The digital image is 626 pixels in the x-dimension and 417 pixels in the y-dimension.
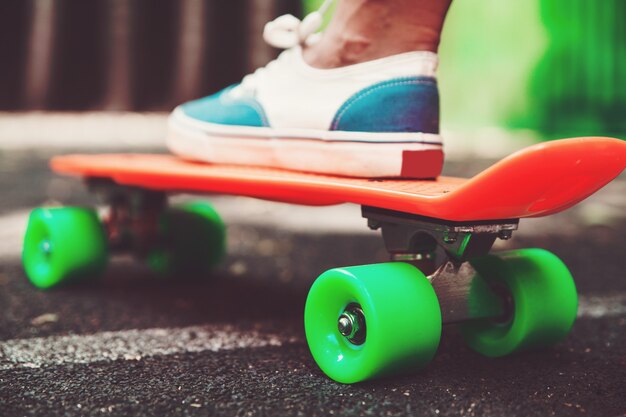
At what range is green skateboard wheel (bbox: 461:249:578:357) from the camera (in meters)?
1.18

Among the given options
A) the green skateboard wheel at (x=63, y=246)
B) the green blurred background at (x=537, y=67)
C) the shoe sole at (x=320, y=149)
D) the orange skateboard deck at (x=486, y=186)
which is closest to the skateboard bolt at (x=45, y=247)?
the green skateboard wheel at (x=63, y=246)

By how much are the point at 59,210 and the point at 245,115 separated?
2.03ft

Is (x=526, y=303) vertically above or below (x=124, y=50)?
below

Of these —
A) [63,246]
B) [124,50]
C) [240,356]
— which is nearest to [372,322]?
[240,356]

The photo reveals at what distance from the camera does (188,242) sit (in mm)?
1920

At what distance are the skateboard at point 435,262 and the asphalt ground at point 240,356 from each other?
0.19 ft

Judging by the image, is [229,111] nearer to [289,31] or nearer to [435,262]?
[289,31]

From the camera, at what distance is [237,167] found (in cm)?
155

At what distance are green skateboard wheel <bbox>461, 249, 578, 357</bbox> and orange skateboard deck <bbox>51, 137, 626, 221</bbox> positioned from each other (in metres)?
0.16

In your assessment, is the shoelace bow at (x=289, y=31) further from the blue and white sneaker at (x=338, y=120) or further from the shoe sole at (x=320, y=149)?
the shoe sole at (x=320, y=149)

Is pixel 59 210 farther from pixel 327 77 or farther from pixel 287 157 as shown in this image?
pixel 327 77

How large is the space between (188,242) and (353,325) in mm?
948

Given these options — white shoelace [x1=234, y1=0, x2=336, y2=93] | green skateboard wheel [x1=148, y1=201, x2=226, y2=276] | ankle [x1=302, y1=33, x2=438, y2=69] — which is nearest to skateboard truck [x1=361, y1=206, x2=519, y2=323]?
ankle [x1=302, y1=33, x2=438, y2=69]

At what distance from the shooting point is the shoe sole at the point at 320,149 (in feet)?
4.24
